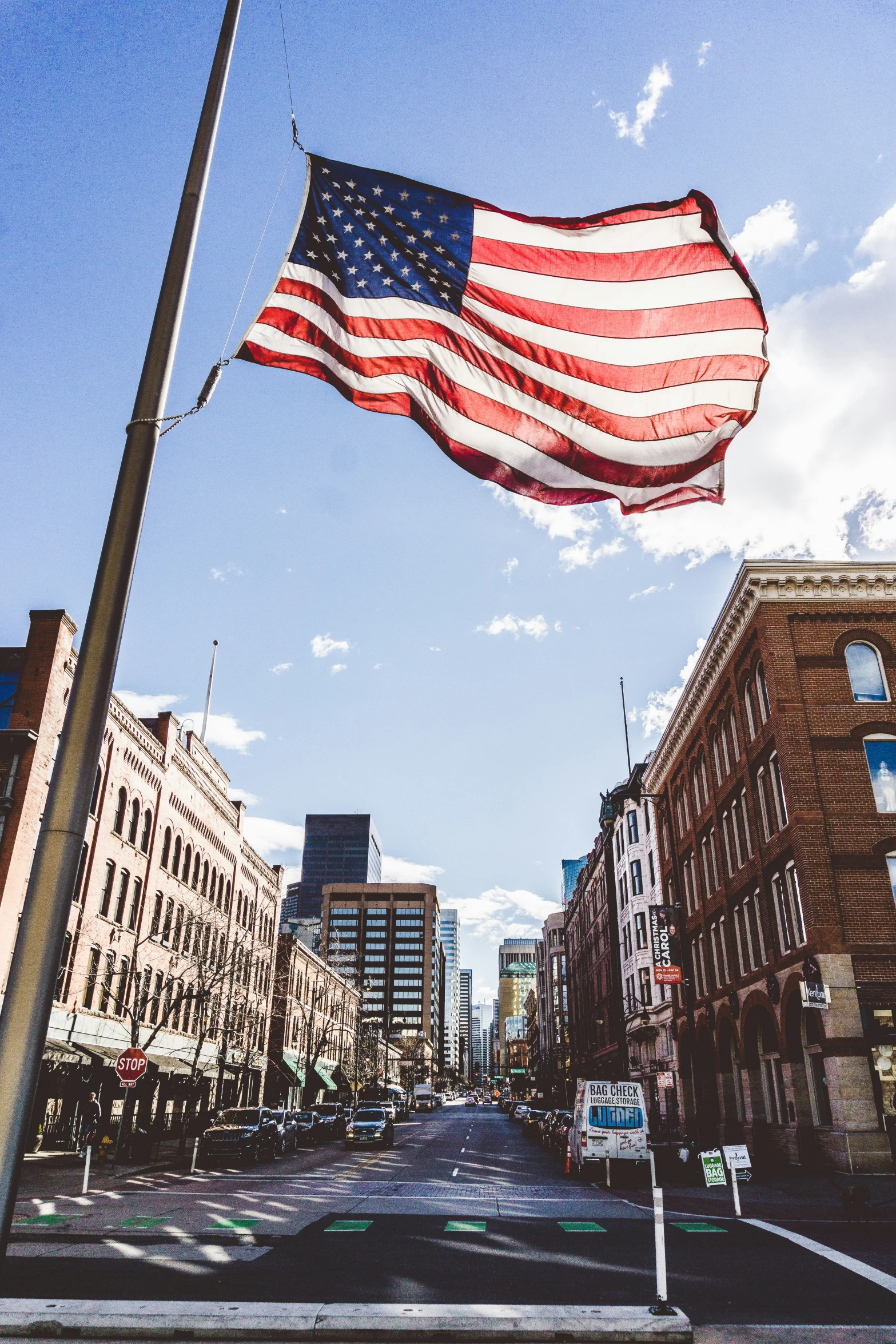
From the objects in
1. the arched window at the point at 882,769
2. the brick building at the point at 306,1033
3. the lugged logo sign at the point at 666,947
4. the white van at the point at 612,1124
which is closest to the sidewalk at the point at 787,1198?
the white van at the point at 612,1124

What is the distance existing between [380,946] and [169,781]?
15432 cm

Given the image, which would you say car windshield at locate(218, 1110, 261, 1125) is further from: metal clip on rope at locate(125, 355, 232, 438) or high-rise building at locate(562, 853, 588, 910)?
high-rise building at locate(562, 853, 588, 910)

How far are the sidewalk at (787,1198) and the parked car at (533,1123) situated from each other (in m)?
26.3

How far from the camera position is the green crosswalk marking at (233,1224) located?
1409 centimetres

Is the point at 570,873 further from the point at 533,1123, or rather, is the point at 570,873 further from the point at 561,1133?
the point at 561,1133

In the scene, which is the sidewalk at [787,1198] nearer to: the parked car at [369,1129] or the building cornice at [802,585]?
the building cornice at [802,585]

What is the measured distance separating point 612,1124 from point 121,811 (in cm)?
2277

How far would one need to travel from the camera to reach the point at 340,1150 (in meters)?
39.4

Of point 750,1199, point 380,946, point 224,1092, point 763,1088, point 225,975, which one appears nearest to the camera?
point 750,1199

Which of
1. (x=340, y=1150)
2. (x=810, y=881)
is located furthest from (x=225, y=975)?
(x=810, y=881)

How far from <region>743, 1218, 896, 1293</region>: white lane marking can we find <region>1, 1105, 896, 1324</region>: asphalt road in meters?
0.15

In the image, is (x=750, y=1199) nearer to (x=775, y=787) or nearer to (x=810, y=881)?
(x=810, y=881)

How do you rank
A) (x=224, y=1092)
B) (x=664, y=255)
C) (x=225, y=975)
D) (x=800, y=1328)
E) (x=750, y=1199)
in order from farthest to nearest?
(x=224, y=1092) → (x=225, y=975) → (x=750, y=1199) → (x=664, y=255) → (x=800, y=1328)

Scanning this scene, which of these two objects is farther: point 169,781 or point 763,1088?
point 169,781
